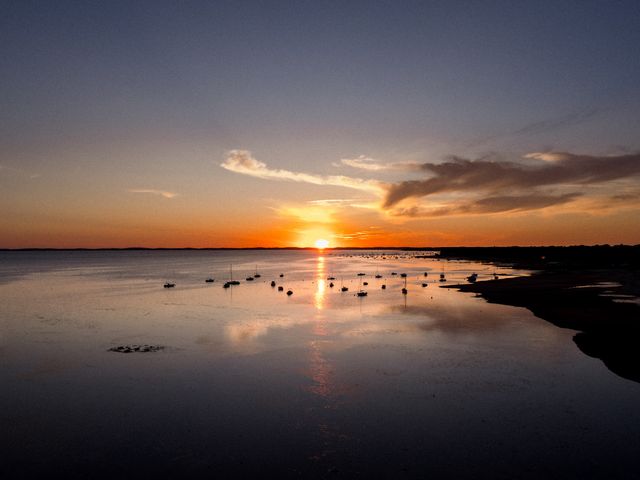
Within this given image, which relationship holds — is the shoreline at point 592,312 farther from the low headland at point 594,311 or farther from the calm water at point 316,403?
the calm water at point 316,403

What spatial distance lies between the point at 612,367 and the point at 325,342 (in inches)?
848

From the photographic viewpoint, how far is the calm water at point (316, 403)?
16734 mm

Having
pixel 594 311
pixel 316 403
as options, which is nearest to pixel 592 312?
pixel 594 311

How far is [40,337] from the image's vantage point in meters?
41.2

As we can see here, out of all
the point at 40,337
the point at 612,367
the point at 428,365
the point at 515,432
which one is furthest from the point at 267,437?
the point at 40,337

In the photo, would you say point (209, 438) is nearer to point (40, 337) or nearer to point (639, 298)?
point (40, 337)

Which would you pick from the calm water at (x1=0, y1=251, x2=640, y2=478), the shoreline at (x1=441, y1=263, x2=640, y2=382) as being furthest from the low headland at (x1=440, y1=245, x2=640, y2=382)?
the calm water at (x1=0, y1=251, x2=640, y2=478)

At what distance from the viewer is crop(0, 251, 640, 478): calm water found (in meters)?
Answer: 16.7

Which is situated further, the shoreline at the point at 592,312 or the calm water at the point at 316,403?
the shoreline at the point at 592,312

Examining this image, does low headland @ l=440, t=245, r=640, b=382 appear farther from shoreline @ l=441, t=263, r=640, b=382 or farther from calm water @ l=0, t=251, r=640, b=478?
calm water @ l=0, t=251, r=640, b=478

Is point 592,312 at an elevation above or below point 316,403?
above

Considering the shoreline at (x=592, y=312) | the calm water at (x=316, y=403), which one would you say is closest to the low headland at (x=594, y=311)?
the shoreline at (x=592, y=312)

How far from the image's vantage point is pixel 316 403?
909 inches

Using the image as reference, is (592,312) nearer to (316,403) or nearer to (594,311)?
(594,311)
